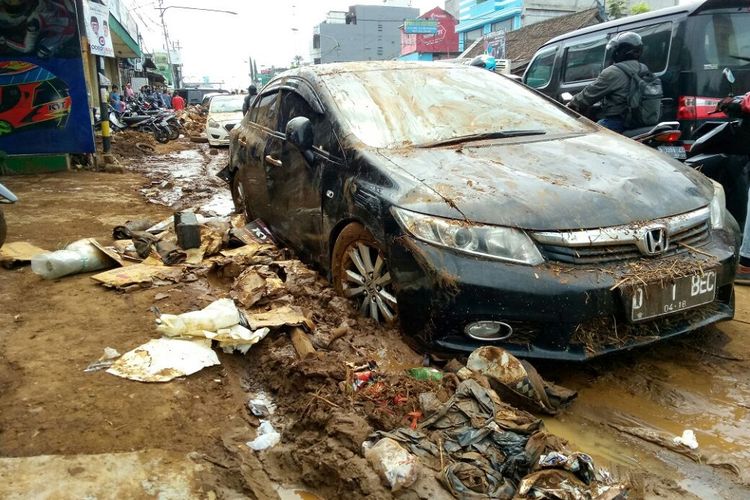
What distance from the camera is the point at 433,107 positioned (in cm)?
387

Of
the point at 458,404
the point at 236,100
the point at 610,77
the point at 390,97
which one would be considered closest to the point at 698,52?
the point at 610,77

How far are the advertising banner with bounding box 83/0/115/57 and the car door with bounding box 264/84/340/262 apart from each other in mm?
7790

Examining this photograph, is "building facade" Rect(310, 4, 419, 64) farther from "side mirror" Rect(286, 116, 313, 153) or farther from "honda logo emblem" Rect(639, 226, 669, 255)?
"honda logo emblem" Rect(639, 226, 669, 255)

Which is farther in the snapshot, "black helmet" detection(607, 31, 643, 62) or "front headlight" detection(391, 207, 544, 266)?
"black helmet" detection(607, 31, 643, 62)

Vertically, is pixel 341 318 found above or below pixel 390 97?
below

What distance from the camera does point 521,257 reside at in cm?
270

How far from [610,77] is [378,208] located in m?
3.85

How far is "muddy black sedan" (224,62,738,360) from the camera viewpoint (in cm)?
270

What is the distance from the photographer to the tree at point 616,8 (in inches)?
1320

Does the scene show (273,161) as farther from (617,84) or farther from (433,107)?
(617,84)

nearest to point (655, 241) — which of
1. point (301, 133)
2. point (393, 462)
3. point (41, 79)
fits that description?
point (393, 462)

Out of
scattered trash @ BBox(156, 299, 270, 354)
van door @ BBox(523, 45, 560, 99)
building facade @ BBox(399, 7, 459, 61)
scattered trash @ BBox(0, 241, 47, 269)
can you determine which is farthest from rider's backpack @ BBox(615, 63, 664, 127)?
building facade @ BBox(399, 7, 459, 61)

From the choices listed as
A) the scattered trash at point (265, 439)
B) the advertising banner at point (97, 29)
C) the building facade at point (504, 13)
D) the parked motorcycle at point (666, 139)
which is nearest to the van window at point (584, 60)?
the parked motorcycle at point (666, 139)

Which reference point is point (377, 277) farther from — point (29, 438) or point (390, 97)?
point (29, 438)
